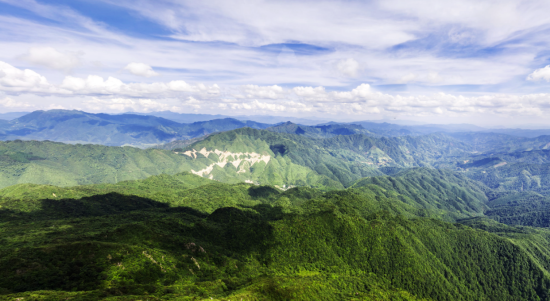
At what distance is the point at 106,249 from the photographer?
10819cm

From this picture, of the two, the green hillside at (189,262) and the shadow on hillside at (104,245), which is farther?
the green hillside at (189,262)

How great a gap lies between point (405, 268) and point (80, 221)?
830 ft

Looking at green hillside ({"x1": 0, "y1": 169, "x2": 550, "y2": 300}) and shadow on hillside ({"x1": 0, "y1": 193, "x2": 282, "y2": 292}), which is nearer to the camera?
shadow on hillside ({"x1": 0, "y1": 193, "x2": 282, "y2": 292})

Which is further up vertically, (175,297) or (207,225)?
(175,297)

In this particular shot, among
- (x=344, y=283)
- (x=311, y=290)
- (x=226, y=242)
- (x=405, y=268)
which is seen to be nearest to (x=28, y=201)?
(x=226, y=242)

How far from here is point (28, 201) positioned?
198875 mm

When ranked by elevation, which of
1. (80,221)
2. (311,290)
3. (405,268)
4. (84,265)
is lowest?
(405,268)

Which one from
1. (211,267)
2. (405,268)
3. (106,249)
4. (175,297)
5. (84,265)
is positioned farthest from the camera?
(405,268)

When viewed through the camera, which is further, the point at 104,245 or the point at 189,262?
the point at 189,262

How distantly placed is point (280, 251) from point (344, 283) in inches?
1989

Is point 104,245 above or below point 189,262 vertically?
above

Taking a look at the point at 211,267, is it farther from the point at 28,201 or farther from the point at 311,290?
the point at 28,201

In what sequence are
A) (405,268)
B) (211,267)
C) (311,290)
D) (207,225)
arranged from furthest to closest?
(405,268) → (207,225) → (211,267) → (311,290)

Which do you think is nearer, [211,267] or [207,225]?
[211,267]
